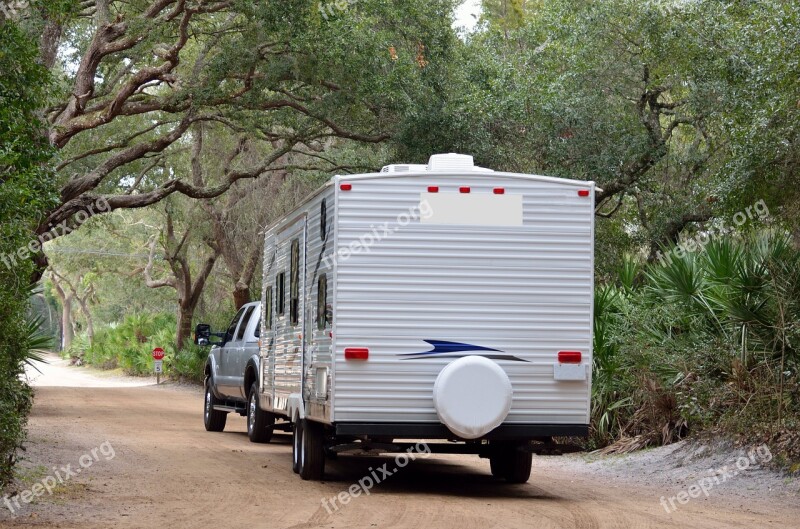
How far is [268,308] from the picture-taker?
1544 centimetres

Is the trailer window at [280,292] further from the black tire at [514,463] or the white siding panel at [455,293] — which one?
the white siding panel at [455,293]

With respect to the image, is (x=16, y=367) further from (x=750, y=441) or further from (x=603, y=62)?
(x=603, y=62)

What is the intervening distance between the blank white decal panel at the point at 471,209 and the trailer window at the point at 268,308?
5.11 m

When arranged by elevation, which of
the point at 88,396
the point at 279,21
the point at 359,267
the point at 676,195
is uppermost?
the point at 279,21

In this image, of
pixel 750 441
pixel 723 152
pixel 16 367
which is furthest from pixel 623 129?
pixel 16 367

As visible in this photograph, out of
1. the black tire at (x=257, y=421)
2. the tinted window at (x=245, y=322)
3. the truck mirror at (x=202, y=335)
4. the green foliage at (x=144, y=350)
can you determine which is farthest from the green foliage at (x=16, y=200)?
the green foliage at (x=144, y=350)

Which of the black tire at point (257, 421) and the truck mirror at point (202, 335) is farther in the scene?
the truck mirror at point (202, 335)

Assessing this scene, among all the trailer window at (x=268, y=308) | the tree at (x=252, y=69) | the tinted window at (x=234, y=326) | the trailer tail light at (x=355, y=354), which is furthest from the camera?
the tree at (x=252, y=69)

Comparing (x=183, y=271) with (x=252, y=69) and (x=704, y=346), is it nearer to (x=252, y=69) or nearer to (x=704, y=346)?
(x=252, y=69)

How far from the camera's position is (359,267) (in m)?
10.5

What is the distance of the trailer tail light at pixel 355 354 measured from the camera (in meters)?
10.4

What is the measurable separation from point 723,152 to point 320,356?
565 inches

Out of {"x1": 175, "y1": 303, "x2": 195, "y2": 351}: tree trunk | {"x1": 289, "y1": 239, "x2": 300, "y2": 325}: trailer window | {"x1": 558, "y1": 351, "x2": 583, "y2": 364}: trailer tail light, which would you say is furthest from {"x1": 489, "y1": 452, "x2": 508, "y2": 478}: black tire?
{"x1": 175, "y1": 303, "x2": 195, "y2": 351}: tree trunk

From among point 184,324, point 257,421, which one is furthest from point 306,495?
point 184,324
